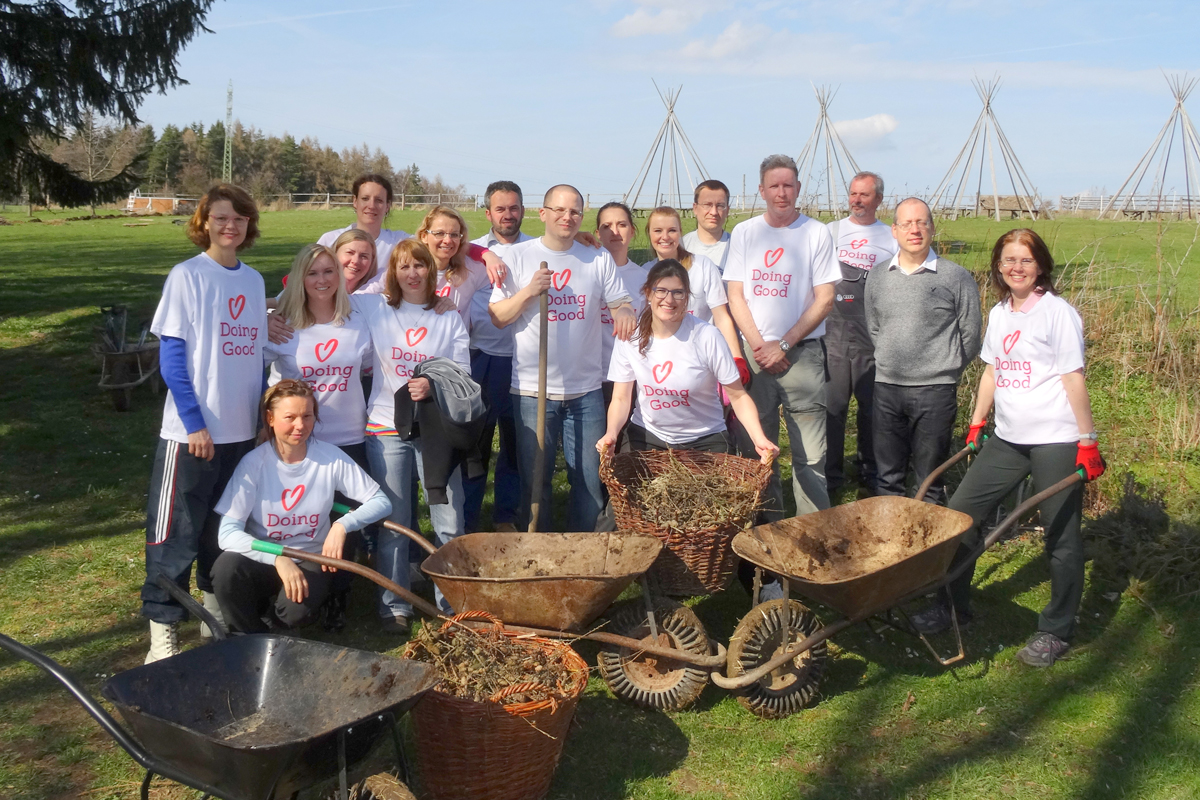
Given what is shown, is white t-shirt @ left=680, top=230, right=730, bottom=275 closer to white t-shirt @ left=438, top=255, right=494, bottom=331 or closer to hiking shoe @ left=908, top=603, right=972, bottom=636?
white t-shirt @ left=438, top=255, right=494, bottom=331

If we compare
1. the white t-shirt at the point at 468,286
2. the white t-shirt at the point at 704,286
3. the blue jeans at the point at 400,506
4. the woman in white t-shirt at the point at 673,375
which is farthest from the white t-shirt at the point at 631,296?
the blue jeans at the point at 400,506

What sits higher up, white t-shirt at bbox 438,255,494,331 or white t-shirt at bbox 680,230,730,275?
white t-shirt at bbox 680,230,730,275

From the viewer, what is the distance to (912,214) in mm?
4676

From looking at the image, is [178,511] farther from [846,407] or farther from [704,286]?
[846,407]

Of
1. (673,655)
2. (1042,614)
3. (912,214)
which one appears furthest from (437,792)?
(912,214)

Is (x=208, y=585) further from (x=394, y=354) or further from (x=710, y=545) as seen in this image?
(x=710, y=545)

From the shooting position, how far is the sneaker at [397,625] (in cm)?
417

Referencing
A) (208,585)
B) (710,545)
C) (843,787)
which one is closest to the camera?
(843,787)

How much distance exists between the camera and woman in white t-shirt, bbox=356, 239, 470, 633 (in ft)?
13.2

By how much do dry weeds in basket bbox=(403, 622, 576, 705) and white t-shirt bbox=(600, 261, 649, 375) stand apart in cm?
181

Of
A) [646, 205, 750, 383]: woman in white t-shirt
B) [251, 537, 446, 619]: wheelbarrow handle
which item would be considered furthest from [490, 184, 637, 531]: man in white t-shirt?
[251, 537, 446, 619]: wheelbarrow handle

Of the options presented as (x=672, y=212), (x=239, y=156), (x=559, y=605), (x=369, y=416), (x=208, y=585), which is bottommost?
(x=208, y=585)

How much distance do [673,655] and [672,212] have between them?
245cm

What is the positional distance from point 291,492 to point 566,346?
143 cm
